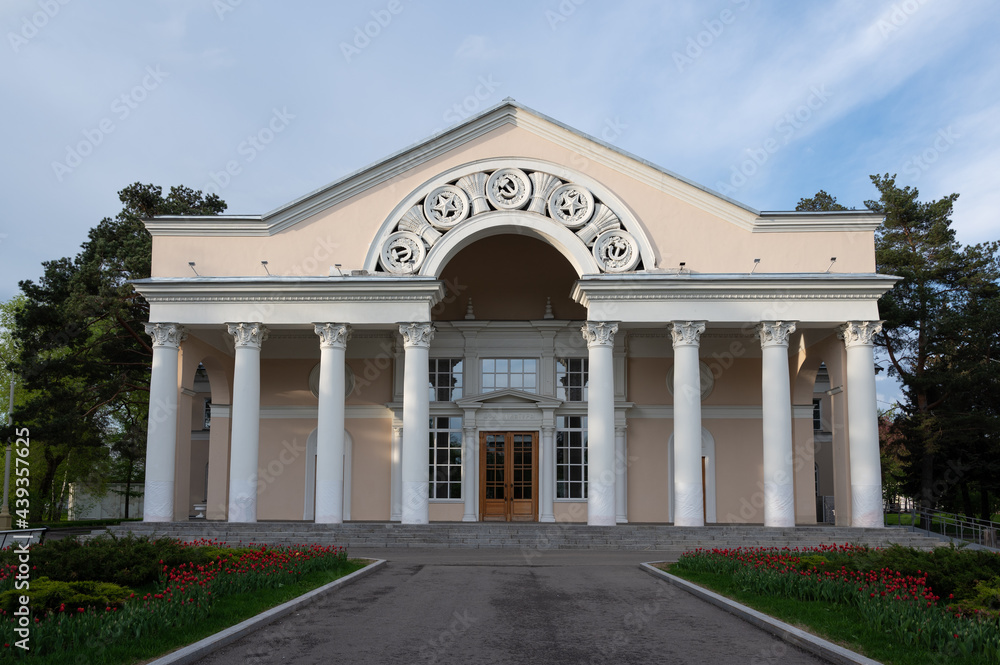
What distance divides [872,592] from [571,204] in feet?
46.8

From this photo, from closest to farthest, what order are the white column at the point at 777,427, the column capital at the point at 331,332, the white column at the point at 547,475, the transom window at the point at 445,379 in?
the white column at the point at 777,427, the column capital at the point at 331,332, the white column at the point at 547,475, the transom window at the point at 445,379

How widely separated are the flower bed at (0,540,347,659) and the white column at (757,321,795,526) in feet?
40.3

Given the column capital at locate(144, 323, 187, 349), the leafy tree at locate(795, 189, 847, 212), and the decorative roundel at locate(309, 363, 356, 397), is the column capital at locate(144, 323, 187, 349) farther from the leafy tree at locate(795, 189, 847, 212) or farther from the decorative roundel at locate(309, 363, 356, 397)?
the leafy tree at locate(795, 189, 847, 212)

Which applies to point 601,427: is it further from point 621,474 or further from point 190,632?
point 190,632

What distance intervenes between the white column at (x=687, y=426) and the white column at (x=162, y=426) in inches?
491

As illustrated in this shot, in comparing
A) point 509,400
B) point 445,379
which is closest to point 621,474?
point 509,400

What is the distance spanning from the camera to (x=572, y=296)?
2256cm

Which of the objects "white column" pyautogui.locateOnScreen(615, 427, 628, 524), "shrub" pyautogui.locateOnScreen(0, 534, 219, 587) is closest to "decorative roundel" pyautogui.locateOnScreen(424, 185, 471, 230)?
"white column" pyautogui.locateOnScreen(615, 427, 628, 524)

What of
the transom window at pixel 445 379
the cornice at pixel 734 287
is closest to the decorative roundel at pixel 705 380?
the cornice at pixel 734 287

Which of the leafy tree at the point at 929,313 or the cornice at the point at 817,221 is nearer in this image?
the cornice at the point at 817,221

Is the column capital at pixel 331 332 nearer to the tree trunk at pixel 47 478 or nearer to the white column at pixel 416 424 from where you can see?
the white column at pixel 416 424

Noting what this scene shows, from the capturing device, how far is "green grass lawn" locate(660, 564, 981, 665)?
6691mm

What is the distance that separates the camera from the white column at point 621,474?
24.1 meters

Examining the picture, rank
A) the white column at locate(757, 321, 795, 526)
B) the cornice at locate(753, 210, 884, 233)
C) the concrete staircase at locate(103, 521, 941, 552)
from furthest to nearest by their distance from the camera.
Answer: the cornice at locate(753, 210, 884, 233), the white column at locate(757, 321, 795, 526), the concrete staircase at locate(103, 521, 941, 552)
